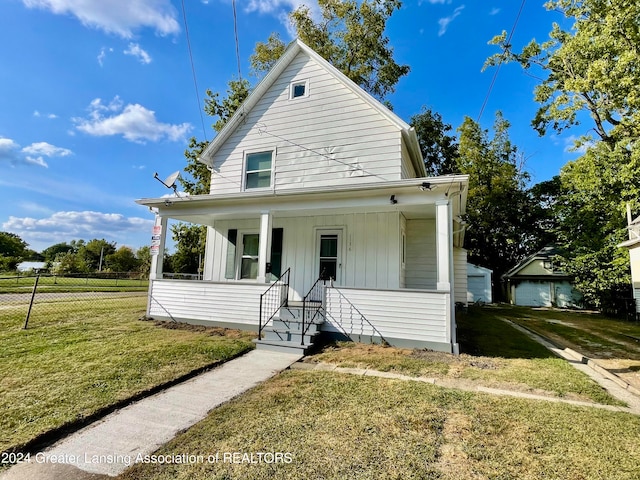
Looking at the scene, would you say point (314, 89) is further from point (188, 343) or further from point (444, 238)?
point (188, 343)

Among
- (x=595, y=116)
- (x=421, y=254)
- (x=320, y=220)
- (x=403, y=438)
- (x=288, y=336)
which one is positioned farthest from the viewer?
(x=595, y=116)

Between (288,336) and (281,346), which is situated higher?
(288,336)

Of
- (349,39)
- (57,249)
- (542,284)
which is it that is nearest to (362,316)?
(349,39)

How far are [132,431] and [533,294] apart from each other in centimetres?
2677

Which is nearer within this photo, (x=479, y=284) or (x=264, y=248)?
(x=264, y=248)

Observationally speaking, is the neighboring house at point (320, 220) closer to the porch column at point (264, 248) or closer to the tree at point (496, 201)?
the porch column at point (264, 248)

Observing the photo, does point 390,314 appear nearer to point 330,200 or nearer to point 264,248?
Result: point 330,200

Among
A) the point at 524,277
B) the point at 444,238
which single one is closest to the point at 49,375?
the point at 444,238

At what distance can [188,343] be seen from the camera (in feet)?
20.6

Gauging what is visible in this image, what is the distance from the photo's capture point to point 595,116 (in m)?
15.0

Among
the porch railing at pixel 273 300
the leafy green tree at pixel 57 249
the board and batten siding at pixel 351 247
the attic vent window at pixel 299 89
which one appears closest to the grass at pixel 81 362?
the porch railing at pixel 273 300

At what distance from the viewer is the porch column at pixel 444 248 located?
6319mm

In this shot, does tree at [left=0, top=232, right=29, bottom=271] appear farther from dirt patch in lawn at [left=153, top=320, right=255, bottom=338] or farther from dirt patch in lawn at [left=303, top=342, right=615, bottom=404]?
dirt patch in lawn at [left=303, top=342, right=615, bottom=404]

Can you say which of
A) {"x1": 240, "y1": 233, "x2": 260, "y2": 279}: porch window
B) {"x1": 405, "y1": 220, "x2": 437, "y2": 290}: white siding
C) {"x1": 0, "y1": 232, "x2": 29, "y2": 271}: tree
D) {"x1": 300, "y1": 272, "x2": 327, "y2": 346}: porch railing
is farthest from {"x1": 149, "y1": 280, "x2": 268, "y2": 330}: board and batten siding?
{"x1": 0, "y1": 232, "x2": 29, "y2": 271}: tree
